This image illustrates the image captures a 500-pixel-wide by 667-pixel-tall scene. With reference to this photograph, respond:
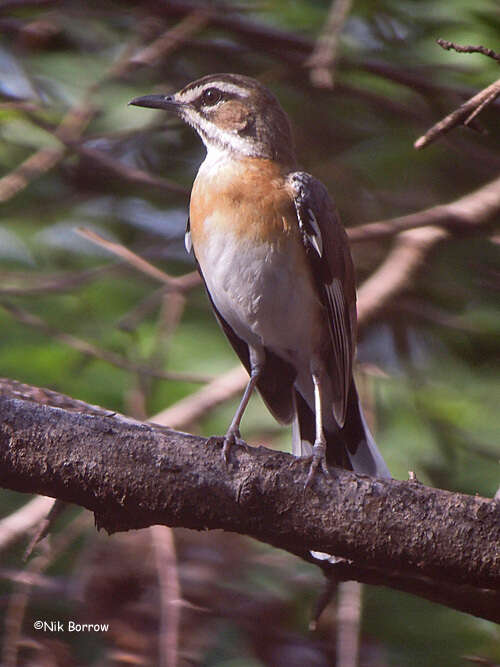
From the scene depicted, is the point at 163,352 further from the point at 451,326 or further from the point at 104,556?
the point at 451,326

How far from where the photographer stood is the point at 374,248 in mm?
5707

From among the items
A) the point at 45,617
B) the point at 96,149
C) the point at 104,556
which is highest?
the point at 96,149

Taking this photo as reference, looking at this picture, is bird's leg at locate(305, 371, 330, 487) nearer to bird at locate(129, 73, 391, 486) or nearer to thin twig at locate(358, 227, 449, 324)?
bird at locate(129, 73, 391, 486)

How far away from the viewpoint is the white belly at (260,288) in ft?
12.6

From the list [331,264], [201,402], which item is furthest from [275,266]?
[201,402]

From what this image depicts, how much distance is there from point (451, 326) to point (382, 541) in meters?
2.47

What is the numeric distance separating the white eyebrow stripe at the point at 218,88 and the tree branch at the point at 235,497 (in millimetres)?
2191

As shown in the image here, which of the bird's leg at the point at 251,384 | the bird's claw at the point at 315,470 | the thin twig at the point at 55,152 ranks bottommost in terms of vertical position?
the bird's leg at the point at 251,384

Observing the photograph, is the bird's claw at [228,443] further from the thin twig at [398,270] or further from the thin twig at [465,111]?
the thin twig at [398,270]

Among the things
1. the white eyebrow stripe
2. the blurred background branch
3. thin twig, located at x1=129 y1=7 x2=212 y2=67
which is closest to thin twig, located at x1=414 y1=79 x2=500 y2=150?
the blurred background branch

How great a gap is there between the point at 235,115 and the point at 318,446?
1843mm

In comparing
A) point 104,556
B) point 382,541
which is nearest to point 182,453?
point 382,541

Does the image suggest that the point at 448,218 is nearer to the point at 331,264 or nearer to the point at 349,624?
the point at 331,264

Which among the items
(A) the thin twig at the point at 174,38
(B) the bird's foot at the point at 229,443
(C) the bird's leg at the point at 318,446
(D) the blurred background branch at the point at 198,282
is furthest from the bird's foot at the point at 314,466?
(A) the thin twig at the point at 174,38
